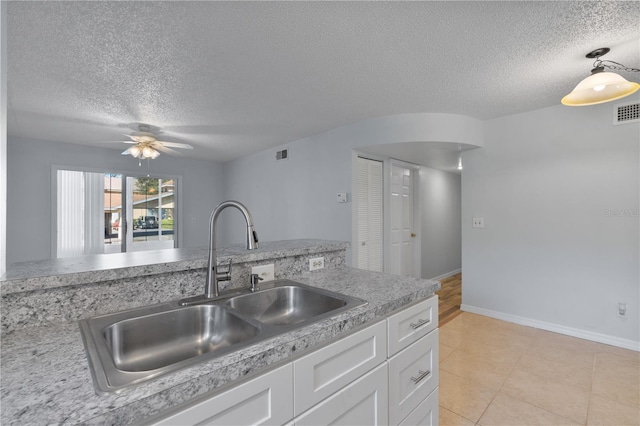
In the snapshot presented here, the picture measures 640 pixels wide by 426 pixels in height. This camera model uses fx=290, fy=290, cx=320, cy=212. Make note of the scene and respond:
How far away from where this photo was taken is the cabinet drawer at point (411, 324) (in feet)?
3.84

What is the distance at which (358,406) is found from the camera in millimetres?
→ 1014

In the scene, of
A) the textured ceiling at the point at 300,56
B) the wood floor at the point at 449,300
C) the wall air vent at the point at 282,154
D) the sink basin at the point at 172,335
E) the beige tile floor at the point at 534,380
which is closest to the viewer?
the sink basin at the point at 172,335

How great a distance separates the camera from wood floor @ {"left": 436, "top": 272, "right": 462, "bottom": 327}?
3514 mm

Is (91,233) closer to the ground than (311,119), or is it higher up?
closer to the ground

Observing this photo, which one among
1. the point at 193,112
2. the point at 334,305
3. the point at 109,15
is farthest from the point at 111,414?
the point at 193,112

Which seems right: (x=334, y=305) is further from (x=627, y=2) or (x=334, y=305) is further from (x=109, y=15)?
(x=627, y=2)

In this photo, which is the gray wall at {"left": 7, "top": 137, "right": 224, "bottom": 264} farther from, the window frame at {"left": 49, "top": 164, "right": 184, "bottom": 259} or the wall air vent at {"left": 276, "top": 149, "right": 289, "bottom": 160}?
the wall air vent at {"left": 276, "top": 149, "right": 289, "bottom": 160}

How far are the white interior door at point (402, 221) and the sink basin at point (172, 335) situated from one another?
352 centimetres

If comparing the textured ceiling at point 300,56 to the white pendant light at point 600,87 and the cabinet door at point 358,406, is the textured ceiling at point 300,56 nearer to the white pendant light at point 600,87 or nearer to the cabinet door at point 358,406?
the white pendant light at point 600,87

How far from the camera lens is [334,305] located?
4.10ft

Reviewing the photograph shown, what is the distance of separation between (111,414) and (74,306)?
0.64 metres

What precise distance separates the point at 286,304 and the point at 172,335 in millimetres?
508

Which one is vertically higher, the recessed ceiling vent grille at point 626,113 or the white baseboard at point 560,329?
the recessed ceiling vent grille at point 626,113

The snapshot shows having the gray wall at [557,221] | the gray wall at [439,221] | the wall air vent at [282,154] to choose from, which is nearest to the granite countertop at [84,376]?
the gray wall at [557,221]
